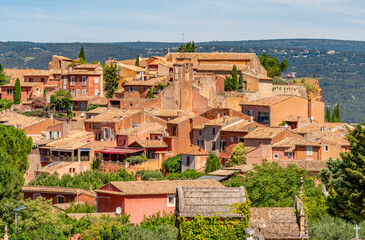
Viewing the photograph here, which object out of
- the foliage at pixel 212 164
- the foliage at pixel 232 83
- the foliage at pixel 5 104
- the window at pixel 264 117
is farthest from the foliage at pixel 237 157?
the foliage at pixel 5 104

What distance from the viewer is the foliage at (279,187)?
127 feet

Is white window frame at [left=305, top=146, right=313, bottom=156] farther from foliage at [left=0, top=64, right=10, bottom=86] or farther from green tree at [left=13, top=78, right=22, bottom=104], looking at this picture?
foliage at [left=0, top=64, right=10, bottom=86]

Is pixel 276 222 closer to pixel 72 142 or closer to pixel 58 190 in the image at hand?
pixel 58 190

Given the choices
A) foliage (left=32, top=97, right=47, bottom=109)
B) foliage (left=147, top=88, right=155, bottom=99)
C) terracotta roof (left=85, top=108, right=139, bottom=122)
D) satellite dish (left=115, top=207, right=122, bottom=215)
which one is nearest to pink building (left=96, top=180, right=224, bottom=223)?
satellite dish (left=115, top=207, right=122, bottom=215)

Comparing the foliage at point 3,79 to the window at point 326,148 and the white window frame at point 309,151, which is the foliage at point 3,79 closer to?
the white window frame at point 309,151

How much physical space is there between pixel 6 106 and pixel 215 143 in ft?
83.6

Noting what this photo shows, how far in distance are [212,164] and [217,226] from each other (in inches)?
1431

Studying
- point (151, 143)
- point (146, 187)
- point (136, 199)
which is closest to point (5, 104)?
point (151, 143)

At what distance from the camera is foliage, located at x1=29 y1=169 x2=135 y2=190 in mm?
55594

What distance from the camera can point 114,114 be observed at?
220 ft

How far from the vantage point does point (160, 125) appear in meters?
65.2

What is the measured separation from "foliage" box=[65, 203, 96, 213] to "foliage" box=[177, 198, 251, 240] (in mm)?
22402

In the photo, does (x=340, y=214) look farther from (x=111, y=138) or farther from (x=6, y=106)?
(x=6, y=106)

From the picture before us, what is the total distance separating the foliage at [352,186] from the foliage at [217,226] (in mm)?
12103
